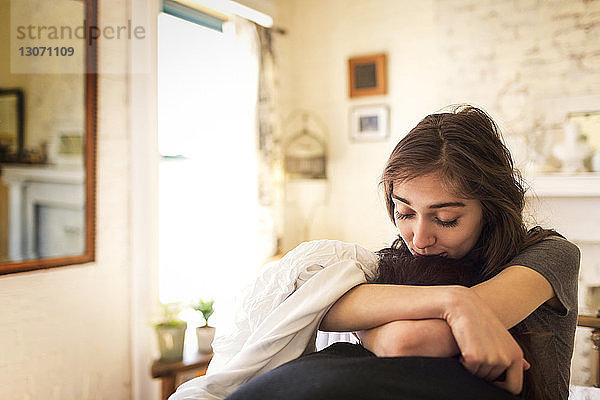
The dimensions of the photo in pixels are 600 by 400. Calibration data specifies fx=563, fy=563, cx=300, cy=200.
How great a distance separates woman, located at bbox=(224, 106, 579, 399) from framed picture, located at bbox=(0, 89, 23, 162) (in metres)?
1.81

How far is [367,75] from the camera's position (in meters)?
4.58

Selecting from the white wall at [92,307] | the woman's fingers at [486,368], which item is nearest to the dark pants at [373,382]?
the woman's fingers at [486,368]

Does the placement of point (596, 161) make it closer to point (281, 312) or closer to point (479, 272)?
point (479, 272)

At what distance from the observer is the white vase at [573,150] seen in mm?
3598

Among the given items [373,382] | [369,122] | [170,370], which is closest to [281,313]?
[373,382]

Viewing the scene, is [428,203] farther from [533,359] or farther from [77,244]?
[77,244]

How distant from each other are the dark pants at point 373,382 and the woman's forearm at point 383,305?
0.11 metres

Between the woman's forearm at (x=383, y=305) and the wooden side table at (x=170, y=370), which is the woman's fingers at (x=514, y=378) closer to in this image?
the woman's forearm at (x=383, y=305)

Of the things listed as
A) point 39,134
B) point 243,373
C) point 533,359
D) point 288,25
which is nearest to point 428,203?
point 533,359

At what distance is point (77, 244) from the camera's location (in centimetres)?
284

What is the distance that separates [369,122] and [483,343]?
3.79m

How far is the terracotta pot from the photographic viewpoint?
9.46ft

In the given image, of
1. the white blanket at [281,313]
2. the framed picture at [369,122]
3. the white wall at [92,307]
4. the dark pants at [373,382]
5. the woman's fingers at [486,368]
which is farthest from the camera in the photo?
the framed picture at [369,122]

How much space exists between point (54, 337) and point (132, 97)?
131cm
